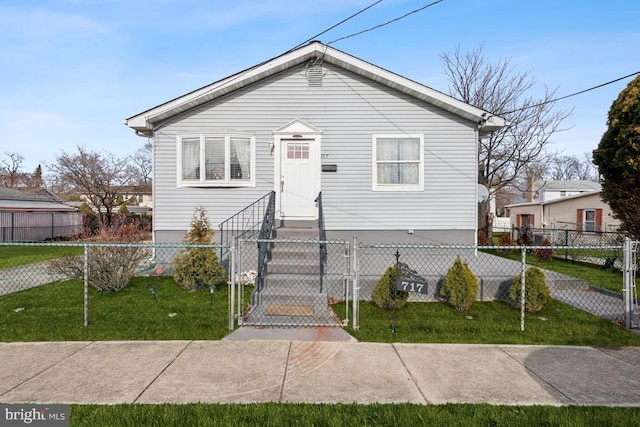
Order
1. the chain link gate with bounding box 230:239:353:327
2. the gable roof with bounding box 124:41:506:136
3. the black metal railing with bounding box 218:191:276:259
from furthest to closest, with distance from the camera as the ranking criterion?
the black metal railing with bounding box 218:191:276:259 → the gable roof with bounding box 124:41:506:136 → the chain link gate with bounding box 230:239:353:327

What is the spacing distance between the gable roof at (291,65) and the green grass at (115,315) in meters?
4.34

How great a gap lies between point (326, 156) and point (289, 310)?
192 inches

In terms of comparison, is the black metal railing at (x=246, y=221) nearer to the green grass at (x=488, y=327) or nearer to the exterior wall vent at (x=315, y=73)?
the exterior wall vent at (x=315, y=73)

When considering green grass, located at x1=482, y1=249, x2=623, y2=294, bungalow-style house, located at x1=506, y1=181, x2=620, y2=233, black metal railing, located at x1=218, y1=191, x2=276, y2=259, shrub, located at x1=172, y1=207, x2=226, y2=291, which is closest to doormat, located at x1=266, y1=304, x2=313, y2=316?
shrub, located at x1=172, y1=207, x2=226, y2=291

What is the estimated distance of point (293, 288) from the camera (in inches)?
276

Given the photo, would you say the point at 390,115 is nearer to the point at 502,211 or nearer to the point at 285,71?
the point at 285,71

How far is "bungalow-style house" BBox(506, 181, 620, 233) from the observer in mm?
22094

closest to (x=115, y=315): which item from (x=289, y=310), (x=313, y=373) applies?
(x=289, y=310)

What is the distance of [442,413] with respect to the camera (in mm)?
3342

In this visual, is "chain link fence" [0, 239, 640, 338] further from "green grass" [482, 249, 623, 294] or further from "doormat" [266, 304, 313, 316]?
"green grass" [482, 249, 623, 294]

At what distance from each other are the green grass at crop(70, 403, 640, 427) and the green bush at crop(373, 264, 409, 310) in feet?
10.6

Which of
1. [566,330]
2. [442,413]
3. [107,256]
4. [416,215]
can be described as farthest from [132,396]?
[416,215]

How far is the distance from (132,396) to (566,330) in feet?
19.5

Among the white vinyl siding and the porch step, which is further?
the white vinyl siding
